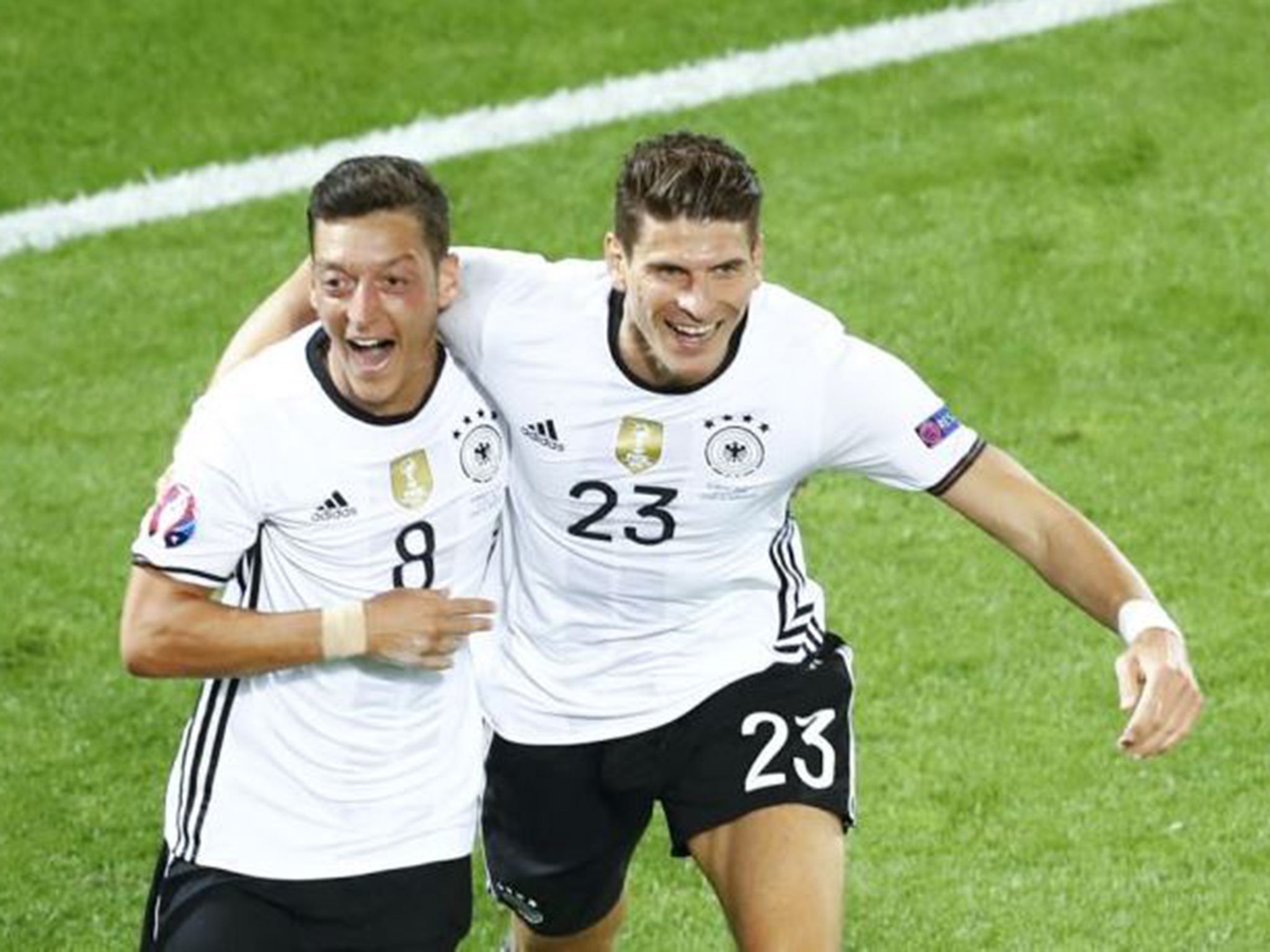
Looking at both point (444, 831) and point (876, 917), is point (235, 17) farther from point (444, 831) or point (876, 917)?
point (444, 831)

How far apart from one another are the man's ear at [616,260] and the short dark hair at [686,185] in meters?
0.03

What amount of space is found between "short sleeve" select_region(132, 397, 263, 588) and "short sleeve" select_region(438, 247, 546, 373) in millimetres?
703

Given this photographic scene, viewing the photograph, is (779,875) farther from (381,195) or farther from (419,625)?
(381,195)

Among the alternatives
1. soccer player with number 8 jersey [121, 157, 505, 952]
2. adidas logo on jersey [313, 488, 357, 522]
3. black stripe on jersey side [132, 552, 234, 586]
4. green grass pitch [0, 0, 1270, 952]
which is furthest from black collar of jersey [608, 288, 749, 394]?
green grass pitch [0, 0, 1270, 952]

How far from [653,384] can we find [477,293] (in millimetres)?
414

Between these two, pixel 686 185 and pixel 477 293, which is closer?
pixel 686 185

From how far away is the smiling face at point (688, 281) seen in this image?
7207 mm

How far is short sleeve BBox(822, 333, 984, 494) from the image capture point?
7.50 m

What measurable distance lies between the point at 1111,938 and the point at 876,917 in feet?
1.96

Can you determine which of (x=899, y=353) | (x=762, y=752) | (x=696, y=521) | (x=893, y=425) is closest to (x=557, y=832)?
(x=762, y=752)

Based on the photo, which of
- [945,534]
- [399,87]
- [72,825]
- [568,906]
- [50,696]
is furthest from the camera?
[399,87]

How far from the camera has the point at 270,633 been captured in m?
6.80

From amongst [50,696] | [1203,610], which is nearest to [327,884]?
[50,696]

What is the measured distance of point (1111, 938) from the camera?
8922mm
